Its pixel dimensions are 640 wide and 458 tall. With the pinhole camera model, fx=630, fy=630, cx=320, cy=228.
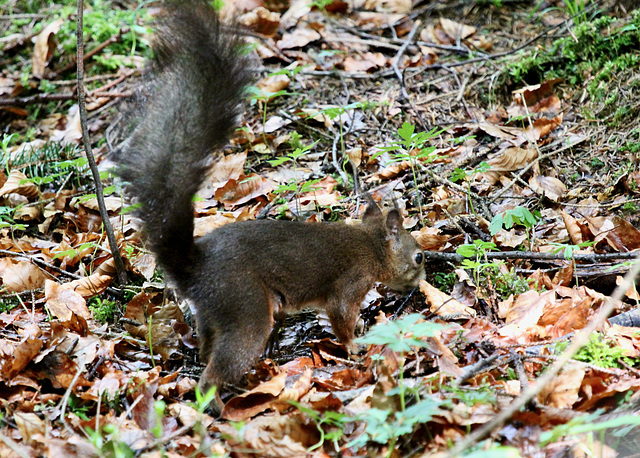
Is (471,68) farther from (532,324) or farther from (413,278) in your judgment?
(532,324)

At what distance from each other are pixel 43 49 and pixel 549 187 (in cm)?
561

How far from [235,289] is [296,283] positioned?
47 cm

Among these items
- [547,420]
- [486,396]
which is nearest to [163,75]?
[486,396]

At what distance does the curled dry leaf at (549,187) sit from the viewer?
4.34 metres

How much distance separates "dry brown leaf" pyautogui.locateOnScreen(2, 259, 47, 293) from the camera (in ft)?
13.4

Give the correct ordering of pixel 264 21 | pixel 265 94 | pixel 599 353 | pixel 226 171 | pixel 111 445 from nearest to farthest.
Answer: pixel 111 445
pixel 599 353
pixel 226 171
pixel 265 94
pixel 264 21

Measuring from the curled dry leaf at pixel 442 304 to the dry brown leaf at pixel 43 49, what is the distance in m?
5.29

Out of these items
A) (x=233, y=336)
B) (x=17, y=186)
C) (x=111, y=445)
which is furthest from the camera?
(x=17, y=186)

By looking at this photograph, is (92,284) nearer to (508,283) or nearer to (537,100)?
(508,283)

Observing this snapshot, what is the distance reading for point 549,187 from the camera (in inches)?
173

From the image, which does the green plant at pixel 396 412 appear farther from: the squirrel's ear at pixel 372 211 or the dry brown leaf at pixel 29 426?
the squirrel's ear at pixel 372 211

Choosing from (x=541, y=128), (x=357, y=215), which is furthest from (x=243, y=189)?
(x=541, y=128)

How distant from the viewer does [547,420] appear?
238 cm

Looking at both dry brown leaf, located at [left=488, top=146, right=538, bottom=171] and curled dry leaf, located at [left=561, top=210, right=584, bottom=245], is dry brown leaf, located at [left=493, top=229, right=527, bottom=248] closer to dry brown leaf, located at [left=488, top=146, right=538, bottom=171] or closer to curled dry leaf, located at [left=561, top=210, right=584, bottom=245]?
curled dry leaf, located at [left=561, top=210, right=584, bottom=245]
